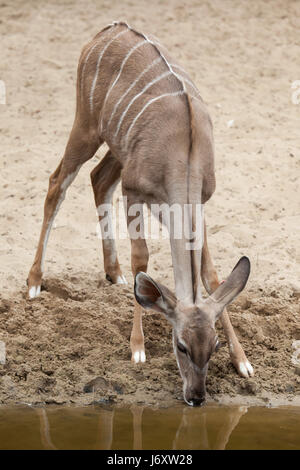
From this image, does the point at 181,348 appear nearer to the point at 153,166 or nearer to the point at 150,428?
the point at 150,428

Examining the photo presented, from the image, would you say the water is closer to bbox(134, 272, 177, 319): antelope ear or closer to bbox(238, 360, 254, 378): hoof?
bbox(238, 360, 254, 378): hoof

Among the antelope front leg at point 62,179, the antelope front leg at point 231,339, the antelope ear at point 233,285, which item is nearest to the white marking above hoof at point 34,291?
the antelope front leg at point 62,179

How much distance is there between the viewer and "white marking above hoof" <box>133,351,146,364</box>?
4.95 metres

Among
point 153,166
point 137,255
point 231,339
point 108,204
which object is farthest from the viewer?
point 108,204

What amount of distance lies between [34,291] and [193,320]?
6.10ft

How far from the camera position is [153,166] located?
488 centimetres

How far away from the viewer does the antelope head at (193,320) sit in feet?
14.0

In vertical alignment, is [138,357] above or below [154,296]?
below

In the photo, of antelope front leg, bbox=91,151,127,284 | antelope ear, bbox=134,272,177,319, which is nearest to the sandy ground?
antelope front leg, bbox=91,151,127,284

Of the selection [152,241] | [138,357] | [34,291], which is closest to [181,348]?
[138,357]

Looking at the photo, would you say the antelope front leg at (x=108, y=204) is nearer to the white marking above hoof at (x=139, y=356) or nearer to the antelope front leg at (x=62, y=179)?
the antelope front leg at (x=62, y=179)

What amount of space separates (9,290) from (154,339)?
1.28m

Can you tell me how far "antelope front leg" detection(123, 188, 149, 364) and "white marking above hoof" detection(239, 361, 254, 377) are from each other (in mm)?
598

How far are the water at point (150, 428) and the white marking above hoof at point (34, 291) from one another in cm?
140
